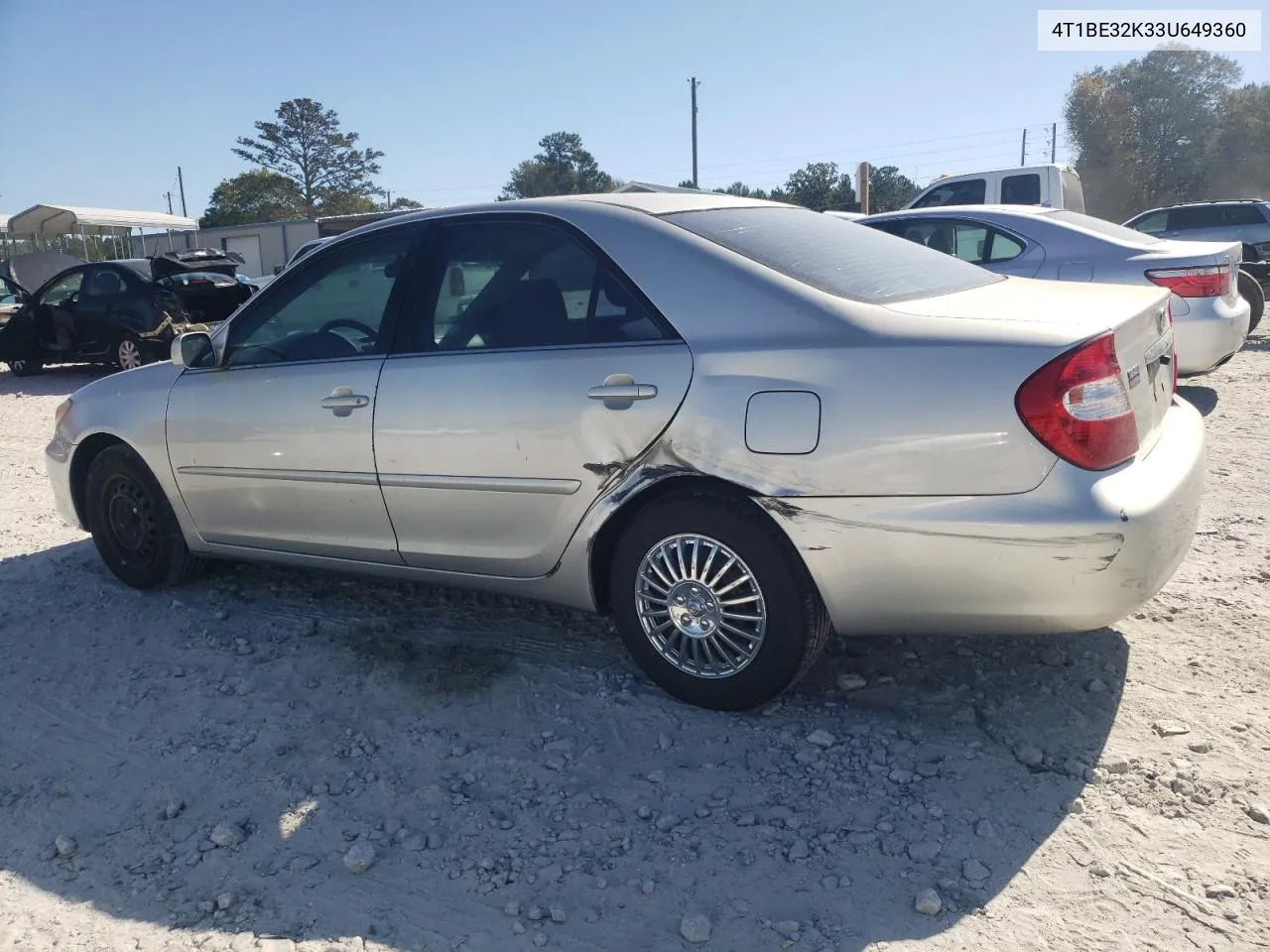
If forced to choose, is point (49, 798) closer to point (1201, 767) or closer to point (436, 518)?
point (436, 518)

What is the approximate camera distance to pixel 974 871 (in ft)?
7.87

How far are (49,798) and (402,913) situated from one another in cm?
134

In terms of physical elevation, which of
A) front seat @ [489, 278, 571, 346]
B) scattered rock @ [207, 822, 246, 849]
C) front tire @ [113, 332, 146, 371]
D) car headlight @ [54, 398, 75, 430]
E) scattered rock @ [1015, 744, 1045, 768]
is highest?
front seat @ [489, 278, 571, 346]

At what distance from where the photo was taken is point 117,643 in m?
4.06

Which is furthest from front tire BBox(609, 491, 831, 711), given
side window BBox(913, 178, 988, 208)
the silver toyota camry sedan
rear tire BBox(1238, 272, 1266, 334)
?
side window BBox(913, 178, 988, 208)

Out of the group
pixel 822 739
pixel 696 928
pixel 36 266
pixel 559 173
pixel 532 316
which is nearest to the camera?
pixel 696 928

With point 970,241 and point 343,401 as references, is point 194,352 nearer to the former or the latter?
point 343,401

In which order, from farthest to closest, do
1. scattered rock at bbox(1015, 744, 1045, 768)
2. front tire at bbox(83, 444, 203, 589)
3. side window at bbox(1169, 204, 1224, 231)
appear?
side window at bbox(1169, 204, 1224, 231) → front tire at bbox(83, 444, 203, 589) → scattered rock at bbox(1015, 744, 1045, 768)

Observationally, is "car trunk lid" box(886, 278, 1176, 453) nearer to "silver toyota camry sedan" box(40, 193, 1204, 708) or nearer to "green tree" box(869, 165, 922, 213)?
"silver toyota camry sedan" box(40, 193, 1204, 708)

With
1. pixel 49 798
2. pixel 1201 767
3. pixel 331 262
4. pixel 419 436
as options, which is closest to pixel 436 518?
pixel 419 436

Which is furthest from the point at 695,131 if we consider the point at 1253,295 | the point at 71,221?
the point at 1253,295

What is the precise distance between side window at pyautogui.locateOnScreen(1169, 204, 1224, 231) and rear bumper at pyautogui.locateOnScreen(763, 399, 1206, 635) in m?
16.1

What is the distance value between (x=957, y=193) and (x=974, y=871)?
38.5ft

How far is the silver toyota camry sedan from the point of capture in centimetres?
262
